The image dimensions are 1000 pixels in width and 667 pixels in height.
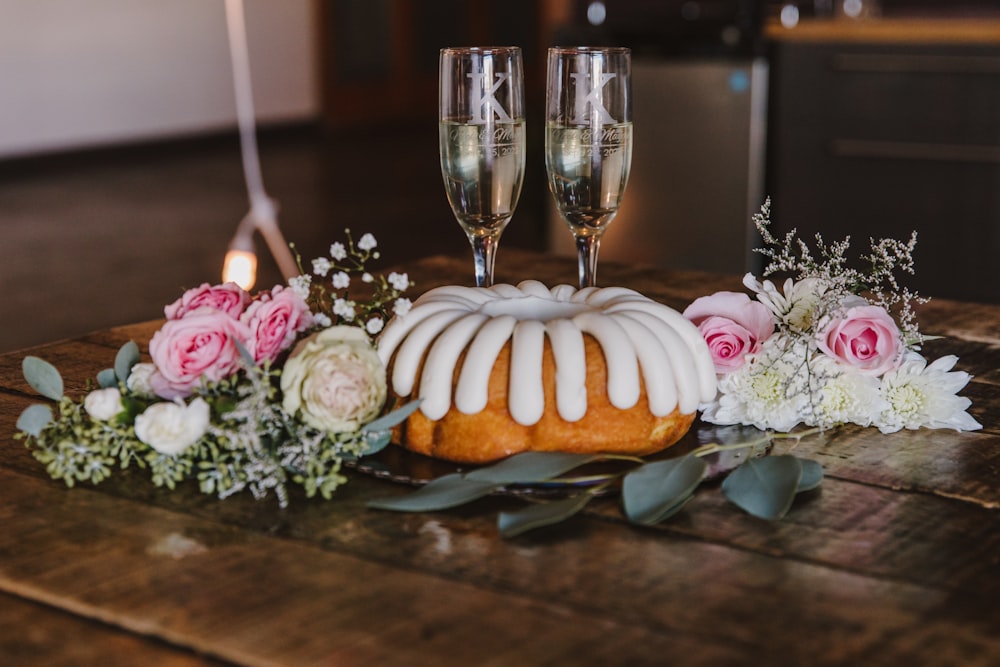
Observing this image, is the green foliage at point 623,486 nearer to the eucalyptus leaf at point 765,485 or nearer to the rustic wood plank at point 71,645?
the eucalyptus leaf at point 765,485

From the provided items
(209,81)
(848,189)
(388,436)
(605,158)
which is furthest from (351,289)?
(209,81)

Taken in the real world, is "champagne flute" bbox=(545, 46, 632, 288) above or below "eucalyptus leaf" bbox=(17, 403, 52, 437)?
above

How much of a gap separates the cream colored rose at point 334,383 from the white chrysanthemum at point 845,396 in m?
0.35

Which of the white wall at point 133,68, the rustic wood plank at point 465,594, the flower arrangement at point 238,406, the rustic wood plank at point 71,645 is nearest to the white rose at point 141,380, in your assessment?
the flower arrangement at point 238,406

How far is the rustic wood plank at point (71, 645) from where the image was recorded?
0.63 metres

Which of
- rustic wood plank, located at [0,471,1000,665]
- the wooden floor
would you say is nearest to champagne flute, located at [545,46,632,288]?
rustic wood plank, located at [0,471,1000,665]

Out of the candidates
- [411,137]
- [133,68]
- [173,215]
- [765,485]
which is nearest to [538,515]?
[765,485]

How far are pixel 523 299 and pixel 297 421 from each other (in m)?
0.20

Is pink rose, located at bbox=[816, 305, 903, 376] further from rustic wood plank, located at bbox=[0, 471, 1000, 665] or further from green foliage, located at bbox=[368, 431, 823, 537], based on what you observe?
rustic wood plank, located at bbox=[0, 471, 1000, 665]

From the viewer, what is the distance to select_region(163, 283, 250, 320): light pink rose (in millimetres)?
916

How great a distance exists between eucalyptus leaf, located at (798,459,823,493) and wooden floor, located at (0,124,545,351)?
293cm

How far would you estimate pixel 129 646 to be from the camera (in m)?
0.65

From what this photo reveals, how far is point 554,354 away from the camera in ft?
2.75

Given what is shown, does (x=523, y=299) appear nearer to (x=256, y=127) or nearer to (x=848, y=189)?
(x=848, y=189)
